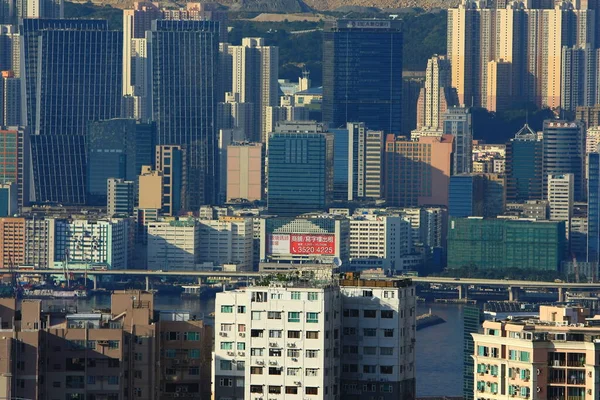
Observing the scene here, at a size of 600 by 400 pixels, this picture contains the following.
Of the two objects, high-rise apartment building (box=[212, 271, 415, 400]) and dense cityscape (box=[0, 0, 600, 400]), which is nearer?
high-rise apartment building (box=[212, 271, 415, 400])

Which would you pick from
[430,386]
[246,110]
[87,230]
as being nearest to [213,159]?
[246,110]

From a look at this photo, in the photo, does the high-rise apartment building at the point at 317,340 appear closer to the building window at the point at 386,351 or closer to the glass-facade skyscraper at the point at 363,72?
the building window at the point at 386,351

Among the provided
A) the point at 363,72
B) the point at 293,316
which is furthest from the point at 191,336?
the point at 363,72

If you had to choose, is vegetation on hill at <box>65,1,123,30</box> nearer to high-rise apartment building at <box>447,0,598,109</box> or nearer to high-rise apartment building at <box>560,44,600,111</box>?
high-rise apartment building at <box>447,0,598,109</box>

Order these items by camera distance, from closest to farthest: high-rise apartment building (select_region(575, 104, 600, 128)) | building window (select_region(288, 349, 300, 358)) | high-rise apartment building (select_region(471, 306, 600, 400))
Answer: high-rise apartment building (select_region(471, 306, 600, 400)) < building window (select_region(288, 349, 300, 358)) < high-rise apartment building (select_region(575, 104, 600, 128))

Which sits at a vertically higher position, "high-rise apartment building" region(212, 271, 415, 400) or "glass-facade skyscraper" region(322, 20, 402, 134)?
"glass-facade skyscraper" region(322, 20, 402, 134)

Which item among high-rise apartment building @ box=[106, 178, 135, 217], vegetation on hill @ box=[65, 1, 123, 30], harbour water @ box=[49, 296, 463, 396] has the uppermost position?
vegetation on hill @ box=[65, 1, 123, 30]

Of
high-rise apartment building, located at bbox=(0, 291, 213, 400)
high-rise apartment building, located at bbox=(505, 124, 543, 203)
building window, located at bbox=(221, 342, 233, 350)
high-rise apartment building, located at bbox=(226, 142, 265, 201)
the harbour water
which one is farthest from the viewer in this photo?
high-rise apartment building, located at bbox=(226, 142, 265, 201)

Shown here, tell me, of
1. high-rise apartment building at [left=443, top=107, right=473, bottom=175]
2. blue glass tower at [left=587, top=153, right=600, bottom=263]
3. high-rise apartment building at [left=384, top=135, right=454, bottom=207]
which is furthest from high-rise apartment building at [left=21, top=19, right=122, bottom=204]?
blue glass tower at [left=587, top=153, right=600, bottom=263]
